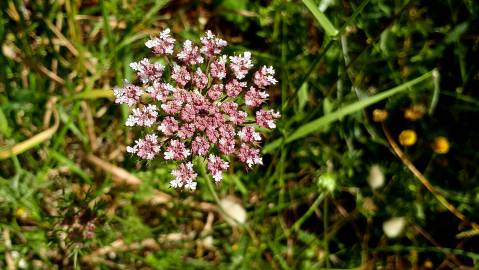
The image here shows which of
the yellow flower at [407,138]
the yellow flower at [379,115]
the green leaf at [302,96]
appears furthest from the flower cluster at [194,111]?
the yellow flower at [407,138]

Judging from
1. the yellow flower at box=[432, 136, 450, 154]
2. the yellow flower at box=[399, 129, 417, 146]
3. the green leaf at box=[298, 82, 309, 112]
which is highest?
the green leaf at box=[298, 82, 309, 112]

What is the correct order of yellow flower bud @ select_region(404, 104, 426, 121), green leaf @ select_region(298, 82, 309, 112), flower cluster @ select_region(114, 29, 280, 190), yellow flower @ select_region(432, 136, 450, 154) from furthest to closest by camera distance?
yellow flower bud @ select_region(404, 104, 426, 121), yellow flower @ select_region(432, 136, 450, 154), green leaf @ select_region(298, 82, 309, 112), flower cluster @ select_region(114, 29, 280, 190)

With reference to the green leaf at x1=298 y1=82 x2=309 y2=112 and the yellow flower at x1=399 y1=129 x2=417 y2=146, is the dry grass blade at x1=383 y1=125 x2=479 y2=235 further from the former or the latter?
the green leaf at x1=298 y1=82 x2=309 y2=112

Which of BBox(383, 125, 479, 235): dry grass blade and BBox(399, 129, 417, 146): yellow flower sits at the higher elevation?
BBox(399, 129, 417, 146): yellow flower

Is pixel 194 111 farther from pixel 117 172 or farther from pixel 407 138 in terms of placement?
pixel 407 138

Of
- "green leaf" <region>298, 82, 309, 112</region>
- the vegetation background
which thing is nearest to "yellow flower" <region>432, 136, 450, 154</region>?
the vegetation background

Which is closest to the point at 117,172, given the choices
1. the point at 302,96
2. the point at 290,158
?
the point at 290,158

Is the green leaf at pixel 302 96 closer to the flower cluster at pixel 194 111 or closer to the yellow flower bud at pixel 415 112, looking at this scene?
the yellow flower bud at pixel 415 112
